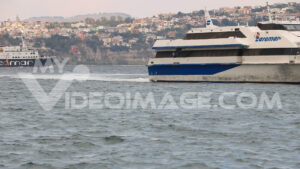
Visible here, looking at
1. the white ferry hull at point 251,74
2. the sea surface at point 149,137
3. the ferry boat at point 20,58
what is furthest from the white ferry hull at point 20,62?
the sea surface at point 149,137

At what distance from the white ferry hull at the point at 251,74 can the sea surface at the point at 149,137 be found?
13.3 metres

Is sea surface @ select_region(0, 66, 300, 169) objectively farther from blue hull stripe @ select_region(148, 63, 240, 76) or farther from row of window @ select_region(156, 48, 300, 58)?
blue hull stripe @ select_region(148, 63, 240, 76)

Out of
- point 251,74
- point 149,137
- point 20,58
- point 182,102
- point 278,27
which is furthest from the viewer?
point 20,58

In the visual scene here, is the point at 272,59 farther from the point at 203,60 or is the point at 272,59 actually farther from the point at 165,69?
the point at 165,69

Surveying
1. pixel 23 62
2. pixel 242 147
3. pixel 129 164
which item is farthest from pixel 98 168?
pixel 23 62

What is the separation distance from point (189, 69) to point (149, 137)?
92.7ft

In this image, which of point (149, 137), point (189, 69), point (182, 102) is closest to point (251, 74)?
point (189, 69)

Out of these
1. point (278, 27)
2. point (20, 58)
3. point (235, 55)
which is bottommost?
point (20, 58)

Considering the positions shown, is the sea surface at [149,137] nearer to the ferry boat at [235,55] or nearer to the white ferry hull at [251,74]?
the white ferry hull at [251,74]

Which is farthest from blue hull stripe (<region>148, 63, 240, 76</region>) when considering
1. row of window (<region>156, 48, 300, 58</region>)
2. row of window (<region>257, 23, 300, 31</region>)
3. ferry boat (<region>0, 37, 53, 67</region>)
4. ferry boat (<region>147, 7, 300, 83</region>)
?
ferry boat (<region>0, 37, 53, 67</region>)

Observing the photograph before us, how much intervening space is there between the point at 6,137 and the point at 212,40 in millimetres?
28339

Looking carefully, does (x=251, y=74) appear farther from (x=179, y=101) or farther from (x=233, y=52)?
(x=179, y=101)

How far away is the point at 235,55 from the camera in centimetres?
4319

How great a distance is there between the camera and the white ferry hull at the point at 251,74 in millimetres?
40969
